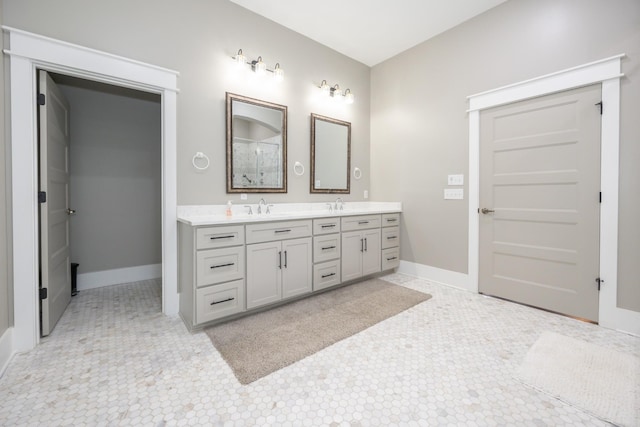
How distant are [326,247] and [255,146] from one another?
1.31m

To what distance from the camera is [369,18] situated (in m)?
3.05

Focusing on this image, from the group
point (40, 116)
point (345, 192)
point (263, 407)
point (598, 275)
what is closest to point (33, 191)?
point (40, 116)

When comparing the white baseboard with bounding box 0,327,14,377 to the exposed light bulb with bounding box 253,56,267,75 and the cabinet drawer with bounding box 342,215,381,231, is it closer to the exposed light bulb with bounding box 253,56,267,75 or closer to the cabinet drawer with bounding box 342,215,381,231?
the cabinet drawer with bounding box 342,215,381,231

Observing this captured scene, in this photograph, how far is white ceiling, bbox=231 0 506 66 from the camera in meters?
2.82

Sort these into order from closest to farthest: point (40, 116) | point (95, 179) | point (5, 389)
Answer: point (5, 389) < point (40, 116) < point (95, 179)

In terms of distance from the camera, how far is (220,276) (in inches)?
88.6

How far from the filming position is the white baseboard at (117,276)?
3180 mm

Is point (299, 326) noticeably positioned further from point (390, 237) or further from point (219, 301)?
point (390, 237)

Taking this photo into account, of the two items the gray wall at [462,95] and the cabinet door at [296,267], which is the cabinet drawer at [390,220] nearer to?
the gray wall at [462,95]

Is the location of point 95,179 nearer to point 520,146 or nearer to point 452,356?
point 452,356

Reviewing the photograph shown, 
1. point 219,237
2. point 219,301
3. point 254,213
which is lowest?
point 219,301

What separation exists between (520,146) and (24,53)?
159 inches

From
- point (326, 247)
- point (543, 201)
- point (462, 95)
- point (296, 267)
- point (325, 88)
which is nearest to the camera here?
point (543, 201)

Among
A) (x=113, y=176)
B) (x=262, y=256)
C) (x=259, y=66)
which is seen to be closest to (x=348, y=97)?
(x=259, y=66)
